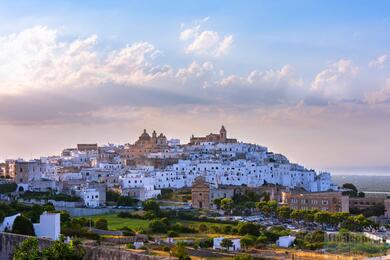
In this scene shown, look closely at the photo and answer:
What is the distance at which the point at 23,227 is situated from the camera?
20578 mm

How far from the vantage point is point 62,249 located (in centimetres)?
1405

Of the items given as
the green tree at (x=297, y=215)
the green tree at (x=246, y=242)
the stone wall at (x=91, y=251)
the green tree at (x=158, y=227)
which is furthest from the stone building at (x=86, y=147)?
the stone wall at (x=91, y=251)

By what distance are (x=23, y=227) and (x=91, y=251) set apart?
586cm

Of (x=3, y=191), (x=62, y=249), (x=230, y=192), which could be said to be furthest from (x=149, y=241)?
(x=230, y=192)

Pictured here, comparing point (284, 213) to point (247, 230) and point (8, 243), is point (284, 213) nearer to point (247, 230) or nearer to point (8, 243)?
point (247, 230)

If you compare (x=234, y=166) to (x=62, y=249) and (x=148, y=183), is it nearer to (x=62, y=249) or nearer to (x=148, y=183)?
(x=148, y=183)

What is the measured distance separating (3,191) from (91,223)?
55.8ft

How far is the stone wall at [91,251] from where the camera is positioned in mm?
14742

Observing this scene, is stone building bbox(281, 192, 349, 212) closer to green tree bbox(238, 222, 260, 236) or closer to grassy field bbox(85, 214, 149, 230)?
grassy field bbox(85, 214, 149, 230)

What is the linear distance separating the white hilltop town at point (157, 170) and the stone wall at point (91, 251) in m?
25.0

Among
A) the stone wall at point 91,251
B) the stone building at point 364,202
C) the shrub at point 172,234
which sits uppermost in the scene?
the stone building at point 364,202

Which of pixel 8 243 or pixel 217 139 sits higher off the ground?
pixel 217 139

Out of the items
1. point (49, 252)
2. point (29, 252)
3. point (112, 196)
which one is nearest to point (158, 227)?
point (29, 252)

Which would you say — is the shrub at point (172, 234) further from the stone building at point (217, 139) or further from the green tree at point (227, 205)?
the stone building at point (217, 139)
